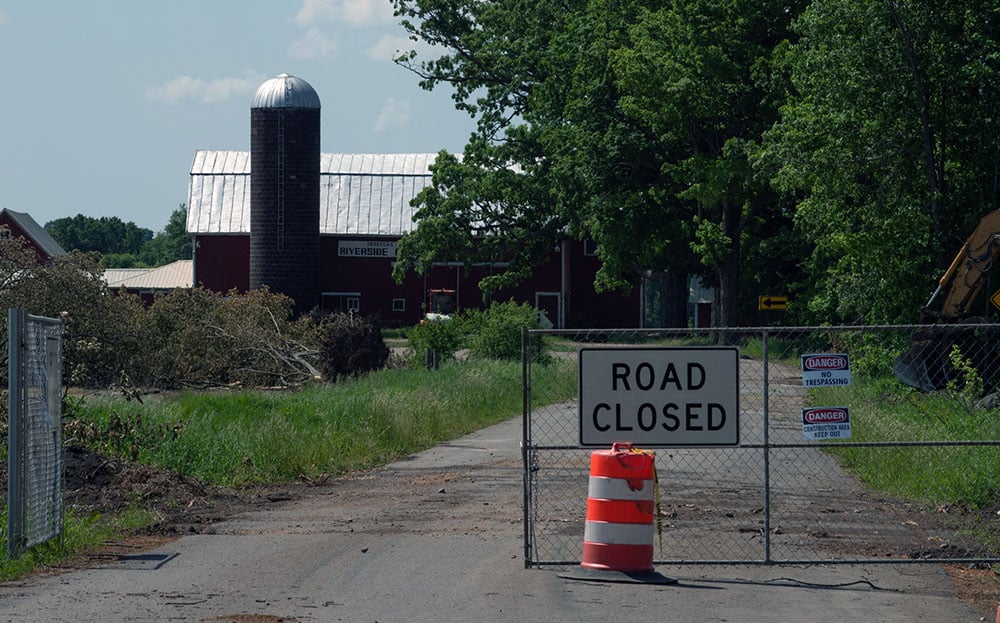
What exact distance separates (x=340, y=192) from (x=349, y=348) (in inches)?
1468

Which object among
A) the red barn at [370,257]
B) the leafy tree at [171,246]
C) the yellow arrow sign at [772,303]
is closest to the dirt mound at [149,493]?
the yellow arrow sign at [772,303]

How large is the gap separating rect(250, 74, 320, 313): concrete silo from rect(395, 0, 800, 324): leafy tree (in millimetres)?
6314

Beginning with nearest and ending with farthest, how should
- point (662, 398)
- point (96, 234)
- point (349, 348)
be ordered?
point (662, 398), point (349, 348), point (96, 234)

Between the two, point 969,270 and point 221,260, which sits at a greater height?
point 221,260

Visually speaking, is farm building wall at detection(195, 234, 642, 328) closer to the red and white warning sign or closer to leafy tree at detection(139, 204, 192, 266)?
the red and white warning sign

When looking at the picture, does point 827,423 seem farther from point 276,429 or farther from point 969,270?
point 969,270

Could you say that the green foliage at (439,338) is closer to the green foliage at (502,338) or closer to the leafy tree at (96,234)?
the green foliage at (502,338)

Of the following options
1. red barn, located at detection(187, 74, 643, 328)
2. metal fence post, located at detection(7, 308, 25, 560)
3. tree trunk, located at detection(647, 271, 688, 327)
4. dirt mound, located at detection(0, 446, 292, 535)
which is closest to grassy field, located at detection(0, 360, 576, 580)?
metal fence post, located at detection(7, 308, 25, 560)

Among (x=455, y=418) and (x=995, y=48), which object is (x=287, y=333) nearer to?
(x=455, y=418)

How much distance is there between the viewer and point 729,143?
42.3m

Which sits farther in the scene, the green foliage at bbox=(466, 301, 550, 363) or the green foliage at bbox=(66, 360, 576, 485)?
the green foliage at bbox=(466, 301, 550, 363)

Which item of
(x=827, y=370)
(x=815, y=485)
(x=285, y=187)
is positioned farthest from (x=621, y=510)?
(x=285, y=187)

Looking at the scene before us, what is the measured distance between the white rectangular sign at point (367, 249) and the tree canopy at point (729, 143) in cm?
938

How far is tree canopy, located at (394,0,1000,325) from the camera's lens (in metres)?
27.1
